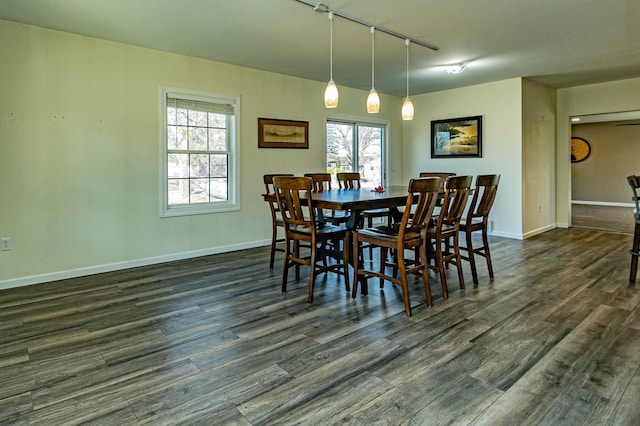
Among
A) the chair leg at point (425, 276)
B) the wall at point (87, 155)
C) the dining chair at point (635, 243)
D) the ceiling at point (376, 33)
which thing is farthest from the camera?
the wall at point (87, 155)

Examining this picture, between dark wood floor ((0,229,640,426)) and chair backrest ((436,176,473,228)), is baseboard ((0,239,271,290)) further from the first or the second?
chair backrest ((436,176,473,228))

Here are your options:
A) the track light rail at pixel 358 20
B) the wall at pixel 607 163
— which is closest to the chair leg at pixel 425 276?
the track light rail at pixel 358 20

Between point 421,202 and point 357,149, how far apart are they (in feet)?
12.8

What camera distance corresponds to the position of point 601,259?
4574 millimetres

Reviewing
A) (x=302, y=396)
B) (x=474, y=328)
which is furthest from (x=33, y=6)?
(x=474, y=328)

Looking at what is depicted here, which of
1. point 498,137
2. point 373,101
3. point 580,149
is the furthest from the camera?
point 580,149

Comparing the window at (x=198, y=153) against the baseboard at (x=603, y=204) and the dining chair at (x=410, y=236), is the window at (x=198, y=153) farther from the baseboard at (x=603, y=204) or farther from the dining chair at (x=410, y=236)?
the baseboard at (x=603, y=204)

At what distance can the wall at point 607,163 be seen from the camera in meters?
9.98

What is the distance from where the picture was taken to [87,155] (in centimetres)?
402

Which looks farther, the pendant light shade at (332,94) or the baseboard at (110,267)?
the baseboard at (110,267)

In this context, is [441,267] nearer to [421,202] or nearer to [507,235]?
[421,202]

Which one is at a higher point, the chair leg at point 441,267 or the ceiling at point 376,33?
the ceiling at point 376,33

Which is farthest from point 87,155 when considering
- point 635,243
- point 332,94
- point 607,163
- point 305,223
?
point 607,163

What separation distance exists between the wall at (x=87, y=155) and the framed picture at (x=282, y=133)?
0.32 m
